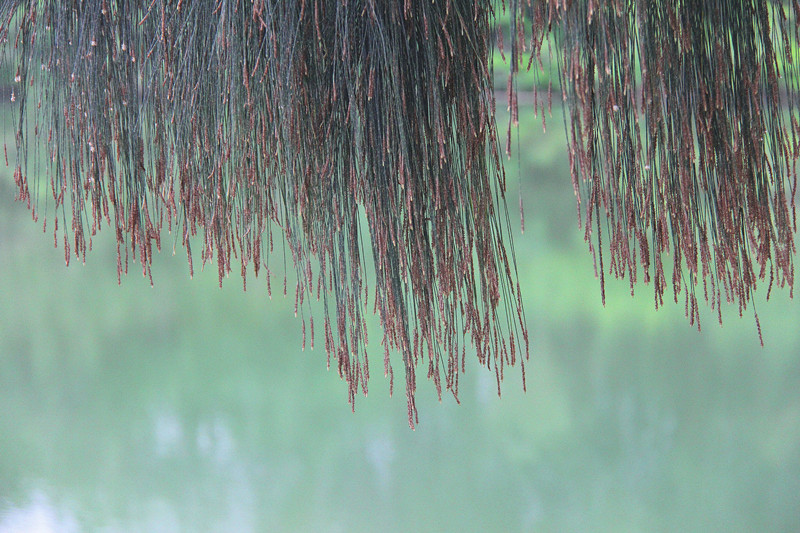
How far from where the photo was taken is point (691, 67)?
2.06ft

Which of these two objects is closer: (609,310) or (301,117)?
(301,117)

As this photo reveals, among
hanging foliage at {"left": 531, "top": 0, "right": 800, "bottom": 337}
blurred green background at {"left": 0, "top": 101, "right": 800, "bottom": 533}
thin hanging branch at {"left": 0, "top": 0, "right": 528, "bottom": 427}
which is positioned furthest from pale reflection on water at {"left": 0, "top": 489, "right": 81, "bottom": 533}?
hanging foliage at {"left": 531, "top": 0, "right": 800, "bottom": 337}

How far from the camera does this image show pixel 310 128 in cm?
67

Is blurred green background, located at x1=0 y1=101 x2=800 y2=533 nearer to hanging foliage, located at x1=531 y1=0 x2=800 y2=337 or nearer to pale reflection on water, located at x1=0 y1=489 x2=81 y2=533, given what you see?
pale reflection on water, located at x1=0 y1=489 x2=81 y2=533

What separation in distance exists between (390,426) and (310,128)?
1292mm

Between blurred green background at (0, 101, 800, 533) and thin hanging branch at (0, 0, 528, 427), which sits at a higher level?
thin hanging branch at (0, 0, 528, 427)

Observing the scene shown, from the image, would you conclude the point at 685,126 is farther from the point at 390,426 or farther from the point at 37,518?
the point at 37,518

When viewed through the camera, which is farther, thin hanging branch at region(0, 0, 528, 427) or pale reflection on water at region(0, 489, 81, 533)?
pale reflection on water at region(0, 489, 81, 533)

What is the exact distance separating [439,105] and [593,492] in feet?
4.23

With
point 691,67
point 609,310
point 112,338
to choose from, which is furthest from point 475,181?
point 112,338

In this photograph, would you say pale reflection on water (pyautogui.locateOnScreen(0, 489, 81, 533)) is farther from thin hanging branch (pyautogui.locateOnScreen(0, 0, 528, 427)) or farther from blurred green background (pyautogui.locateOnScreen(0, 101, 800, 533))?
thin hanging branch (pyautogui.locateOnScreen(0, 0, 528, 427))

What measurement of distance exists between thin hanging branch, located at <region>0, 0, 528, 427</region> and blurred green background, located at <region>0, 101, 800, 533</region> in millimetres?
910

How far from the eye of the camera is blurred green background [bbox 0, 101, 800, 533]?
5.48ft

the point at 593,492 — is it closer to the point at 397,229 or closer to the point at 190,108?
the point at 397,229
